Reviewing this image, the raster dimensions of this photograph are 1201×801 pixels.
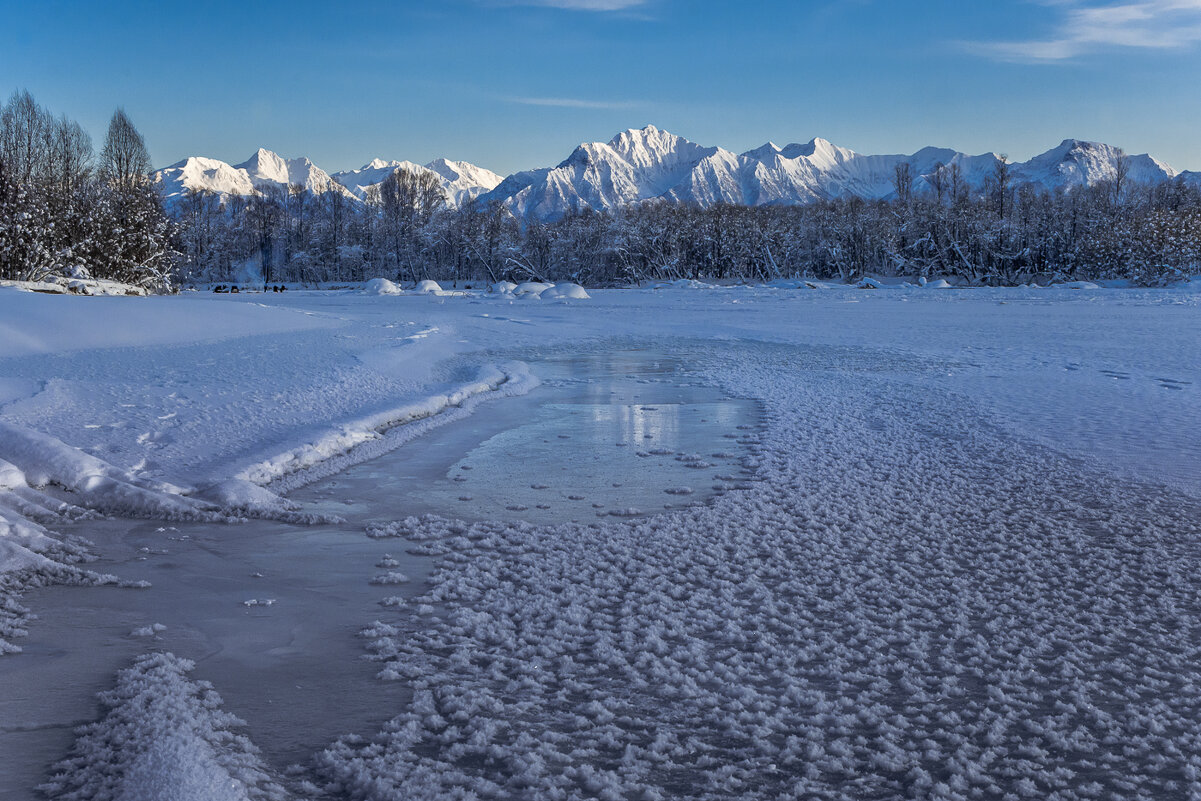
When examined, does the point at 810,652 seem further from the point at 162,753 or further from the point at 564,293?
the point at 564,293

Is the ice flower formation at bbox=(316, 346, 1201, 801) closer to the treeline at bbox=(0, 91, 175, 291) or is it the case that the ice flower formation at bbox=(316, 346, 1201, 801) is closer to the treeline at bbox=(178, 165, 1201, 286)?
the treeline at bbox=(0, 91, 175, 291)

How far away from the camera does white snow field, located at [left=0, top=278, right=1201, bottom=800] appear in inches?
83.7

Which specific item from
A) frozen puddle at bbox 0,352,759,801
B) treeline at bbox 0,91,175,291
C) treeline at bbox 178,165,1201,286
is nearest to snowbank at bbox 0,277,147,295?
treeline at bbox 0,91,175,291

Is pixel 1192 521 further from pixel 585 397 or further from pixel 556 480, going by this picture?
pixel 585 397

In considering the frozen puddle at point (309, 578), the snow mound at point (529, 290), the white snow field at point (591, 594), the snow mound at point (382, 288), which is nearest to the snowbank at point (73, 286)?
the white snow field at point (591, 594)

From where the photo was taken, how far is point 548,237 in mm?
65250

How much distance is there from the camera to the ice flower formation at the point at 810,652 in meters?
2.08

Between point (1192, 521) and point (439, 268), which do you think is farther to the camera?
point (439, 268)

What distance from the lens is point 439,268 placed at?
69438mm

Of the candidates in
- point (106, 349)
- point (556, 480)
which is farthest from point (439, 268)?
point (556, 480)

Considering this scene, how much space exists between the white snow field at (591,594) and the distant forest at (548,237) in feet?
70.0

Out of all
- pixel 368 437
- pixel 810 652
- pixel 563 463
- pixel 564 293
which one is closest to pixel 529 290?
pixel 564 293

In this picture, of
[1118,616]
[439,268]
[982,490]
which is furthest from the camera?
[439,268]

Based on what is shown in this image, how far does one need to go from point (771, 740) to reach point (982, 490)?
3.04 metres
